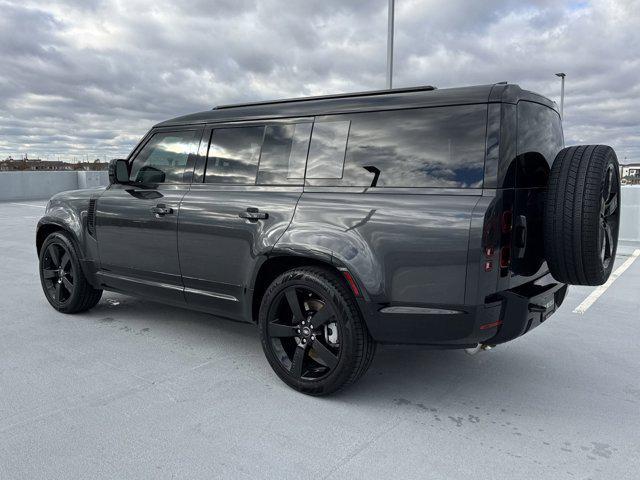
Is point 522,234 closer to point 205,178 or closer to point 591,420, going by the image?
point 591,420

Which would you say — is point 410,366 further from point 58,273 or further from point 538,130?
point 58,273

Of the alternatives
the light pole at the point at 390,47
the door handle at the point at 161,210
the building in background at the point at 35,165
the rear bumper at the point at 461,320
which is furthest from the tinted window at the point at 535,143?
the building in background at the point at 35,165

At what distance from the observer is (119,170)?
437cm

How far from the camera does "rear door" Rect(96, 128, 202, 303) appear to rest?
13.2ft

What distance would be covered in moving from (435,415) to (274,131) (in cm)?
210

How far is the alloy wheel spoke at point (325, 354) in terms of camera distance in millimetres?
3164

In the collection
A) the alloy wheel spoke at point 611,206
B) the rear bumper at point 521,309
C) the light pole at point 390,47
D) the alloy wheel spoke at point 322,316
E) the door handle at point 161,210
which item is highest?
the light pole at point 390,47

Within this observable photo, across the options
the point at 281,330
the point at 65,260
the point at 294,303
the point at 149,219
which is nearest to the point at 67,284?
the point at 65,260

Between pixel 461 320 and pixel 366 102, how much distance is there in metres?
1.42

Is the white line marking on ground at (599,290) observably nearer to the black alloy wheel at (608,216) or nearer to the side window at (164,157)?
the black alloy wheel at (608,216)

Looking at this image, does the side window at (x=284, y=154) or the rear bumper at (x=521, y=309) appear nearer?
the rear bumper at (x=521, y=309)

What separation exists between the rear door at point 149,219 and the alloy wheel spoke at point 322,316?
4.19 ft

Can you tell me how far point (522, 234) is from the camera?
286cm

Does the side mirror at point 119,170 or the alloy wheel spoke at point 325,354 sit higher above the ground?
the side mirror at point 119,170
